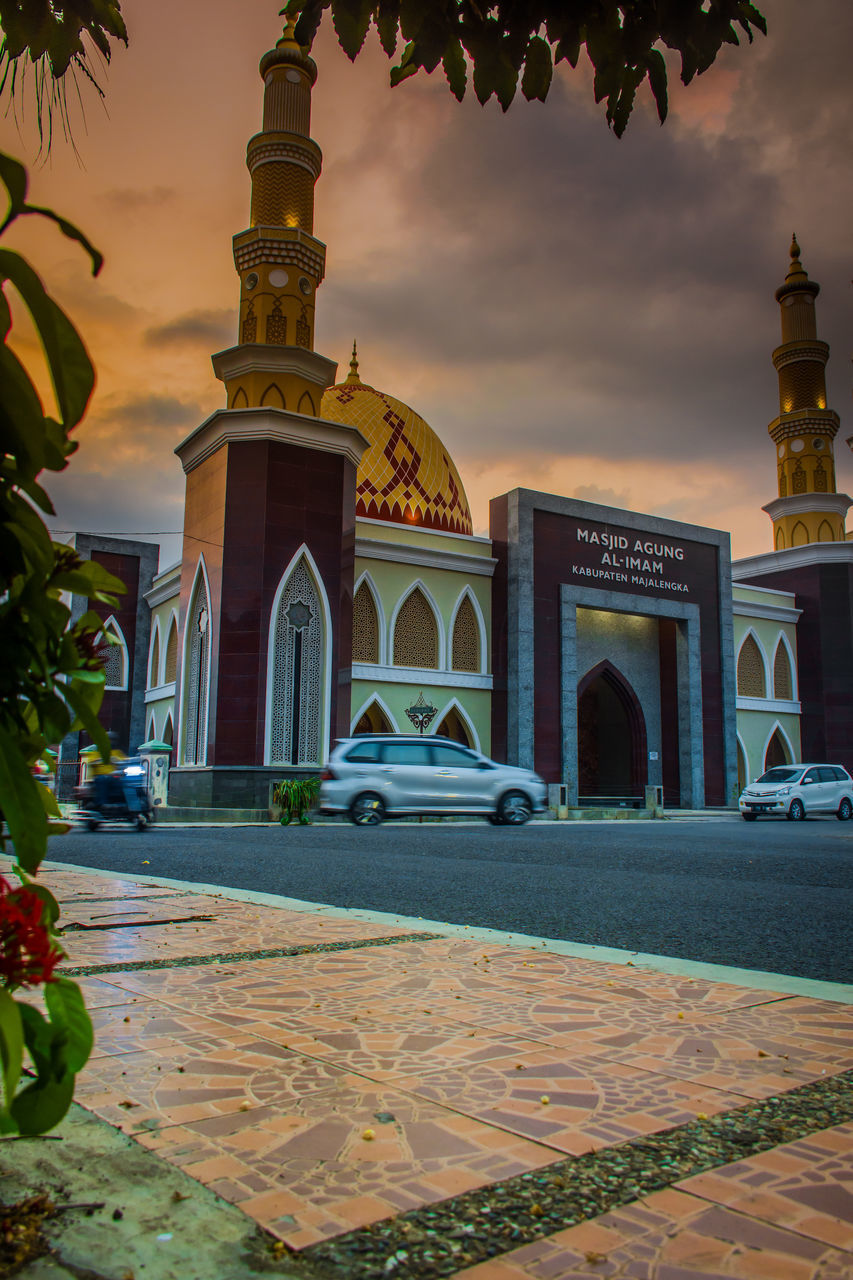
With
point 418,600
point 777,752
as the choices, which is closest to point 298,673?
point 418,600

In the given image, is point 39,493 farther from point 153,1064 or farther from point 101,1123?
point 153,1064

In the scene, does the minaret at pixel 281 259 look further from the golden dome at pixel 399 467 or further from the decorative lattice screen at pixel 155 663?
the decorative lattice screen at pixel 155 663

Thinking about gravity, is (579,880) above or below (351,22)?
below

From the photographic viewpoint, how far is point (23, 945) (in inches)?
37.8

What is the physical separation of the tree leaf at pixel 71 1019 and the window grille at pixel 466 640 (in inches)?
950

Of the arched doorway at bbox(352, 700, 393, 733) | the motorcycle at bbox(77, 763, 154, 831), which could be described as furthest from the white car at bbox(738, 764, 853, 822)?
the motorcycle at bbox(77, 763, 154, 831)

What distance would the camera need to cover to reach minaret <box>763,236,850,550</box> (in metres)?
32.5

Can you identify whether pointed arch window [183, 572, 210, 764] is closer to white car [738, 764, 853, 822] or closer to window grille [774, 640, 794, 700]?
white car [738, 764, 853, 822]

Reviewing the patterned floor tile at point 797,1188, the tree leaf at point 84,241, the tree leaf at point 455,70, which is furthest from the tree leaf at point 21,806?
the tree leaf at point 455,70

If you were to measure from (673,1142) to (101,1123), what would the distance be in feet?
3.23

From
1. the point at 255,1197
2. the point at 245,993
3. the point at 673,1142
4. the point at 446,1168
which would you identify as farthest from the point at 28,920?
the point at 245,993

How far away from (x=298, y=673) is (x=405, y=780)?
20.0 ft

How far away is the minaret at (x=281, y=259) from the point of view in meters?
21.8

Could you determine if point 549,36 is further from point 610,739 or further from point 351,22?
point 610,739
